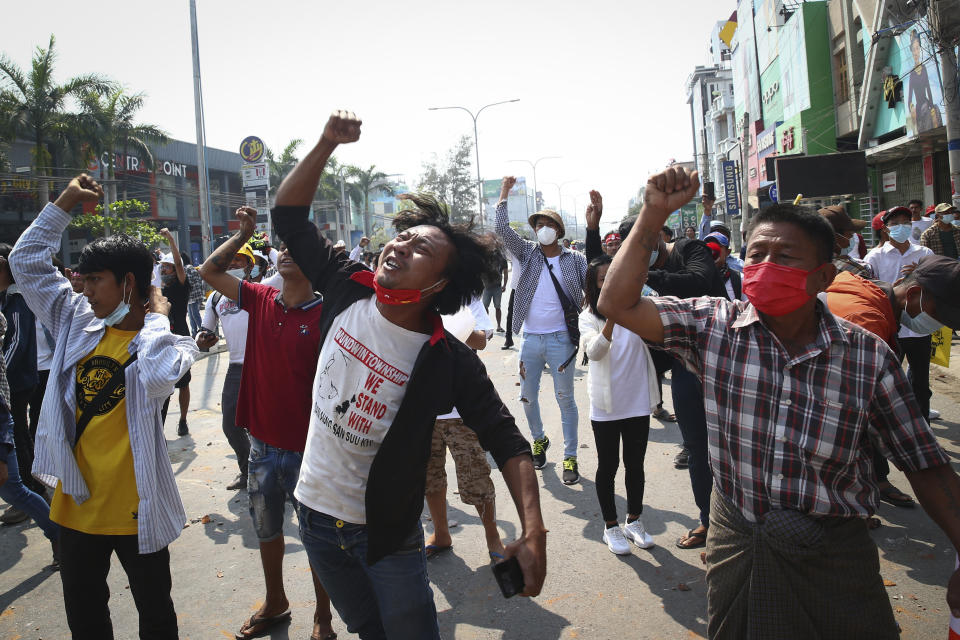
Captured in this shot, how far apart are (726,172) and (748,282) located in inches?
1365

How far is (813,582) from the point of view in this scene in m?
2.03

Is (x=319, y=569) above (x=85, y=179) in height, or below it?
below

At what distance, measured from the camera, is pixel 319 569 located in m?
2.38

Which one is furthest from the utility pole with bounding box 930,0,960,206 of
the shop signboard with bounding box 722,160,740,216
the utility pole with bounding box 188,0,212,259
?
the shop signboard with bounding box 722,160,740,216

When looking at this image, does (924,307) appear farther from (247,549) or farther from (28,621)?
(28,621)

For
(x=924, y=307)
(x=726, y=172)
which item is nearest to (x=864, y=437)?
(x=924, y=307)

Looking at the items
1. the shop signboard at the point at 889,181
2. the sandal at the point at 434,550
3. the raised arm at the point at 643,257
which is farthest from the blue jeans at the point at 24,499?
the shop signboard at the point at 889,181

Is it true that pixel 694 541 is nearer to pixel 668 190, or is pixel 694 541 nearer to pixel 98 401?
pixel 668 190

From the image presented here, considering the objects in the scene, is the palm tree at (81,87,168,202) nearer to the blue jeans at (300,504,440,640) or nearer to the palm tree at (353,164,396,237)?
the palm tree at (353,164,396,237)

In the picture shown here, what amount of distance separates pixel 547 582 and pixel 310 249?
248 cm

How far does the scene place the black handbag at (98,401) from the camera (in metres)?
2.85

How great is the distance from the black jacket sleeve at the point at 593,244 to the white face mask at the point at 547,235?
3.44ft

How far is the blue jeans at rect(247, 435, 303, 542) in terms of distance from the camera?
3.43m

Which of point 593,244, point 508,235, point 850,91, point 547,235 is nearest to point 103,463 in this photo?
point 593,244
